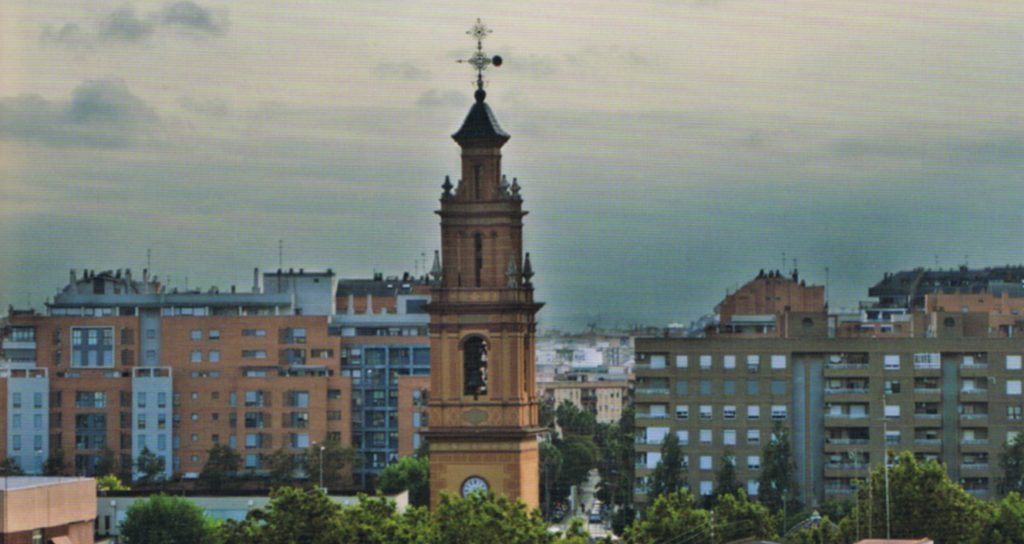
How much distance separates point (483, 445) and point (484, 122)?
23.3ft

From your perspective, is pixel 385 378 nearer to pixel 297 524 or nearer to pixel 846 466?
pixel 846 466

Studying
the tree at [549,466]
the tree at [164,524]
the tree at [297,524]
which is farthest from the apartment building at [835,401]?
the tree at [297,524]

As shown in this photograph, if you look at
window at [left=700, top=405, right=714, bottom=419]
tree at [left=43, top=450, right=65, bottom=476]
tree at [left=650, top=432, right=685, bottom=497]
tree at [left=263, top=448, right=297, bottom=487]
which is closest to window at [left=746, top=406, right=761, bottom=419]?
window at [left=700, top=405, right=714, bottom=419]

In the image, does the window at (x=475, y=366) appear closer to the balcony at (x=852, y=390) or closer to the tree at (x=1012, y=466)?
the tree at (x=1012, y=466)

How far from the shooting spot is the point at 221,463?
141375 millimetres

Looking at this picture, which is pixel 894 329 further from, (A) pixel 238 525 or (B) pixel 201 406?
(A) pixel 238 525

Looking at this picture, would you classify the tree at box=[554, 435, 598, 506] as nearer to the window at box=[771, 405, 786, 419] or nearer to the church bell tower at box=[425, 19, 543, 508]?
the window at box=[771, 405, 786, 419]

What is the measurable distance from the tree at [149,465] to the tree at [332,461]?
6467 millimetres

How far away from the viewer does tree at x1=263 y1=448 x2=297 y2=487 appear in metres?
135

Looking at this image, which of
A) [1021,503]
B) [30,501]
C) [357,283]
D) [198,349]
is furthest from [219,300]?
[30,501]

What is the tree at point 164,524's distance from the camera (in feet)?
285

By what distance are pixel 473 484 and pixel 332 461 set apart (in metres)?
67.0

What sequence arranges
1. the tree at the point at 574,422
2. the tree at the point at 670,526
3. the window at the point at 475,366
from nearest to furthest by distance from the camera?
the window at the point at 475,366
the tree at the point at 670,526
the tree at the point at 574,422

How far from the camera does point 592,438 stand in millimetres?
180125
